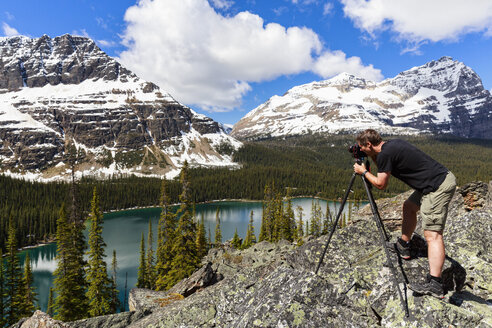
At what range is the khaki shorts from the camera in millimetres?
5746

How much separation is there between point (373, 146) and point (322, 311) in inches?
155

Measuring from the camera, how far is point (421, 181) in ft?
19.9

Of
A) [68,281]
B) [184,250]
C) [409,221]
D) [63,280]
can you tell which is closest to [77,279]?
[68,281]

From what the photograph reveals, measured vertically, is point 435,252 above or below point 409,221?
below

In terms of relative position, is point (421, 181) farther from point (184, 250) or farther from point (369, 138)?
point (184, 250)

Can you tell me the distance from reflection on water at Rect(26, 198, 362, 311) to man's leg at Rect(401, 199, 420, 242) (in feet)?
185

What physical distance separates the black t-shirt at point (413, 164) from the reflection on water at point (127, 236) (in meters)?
57.3

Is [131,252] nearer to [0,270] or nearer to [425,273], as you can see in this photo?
[0,270]

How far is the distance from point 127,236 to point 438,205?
325ft

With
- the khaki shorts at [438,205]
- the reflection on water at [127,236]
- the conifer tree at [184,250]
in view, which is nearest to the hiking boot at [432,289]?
the khaki shorts at [438,205]

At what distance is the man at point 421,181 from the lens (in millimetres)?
5672

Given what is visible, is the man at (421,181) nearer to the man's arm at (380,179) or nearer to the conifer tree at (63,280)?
the man's arm at (380,179)

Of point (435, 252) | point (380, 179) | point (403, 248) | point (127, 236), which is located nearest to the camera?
point (435, 252)

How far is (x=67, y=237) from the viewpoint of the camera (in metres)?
30.0
